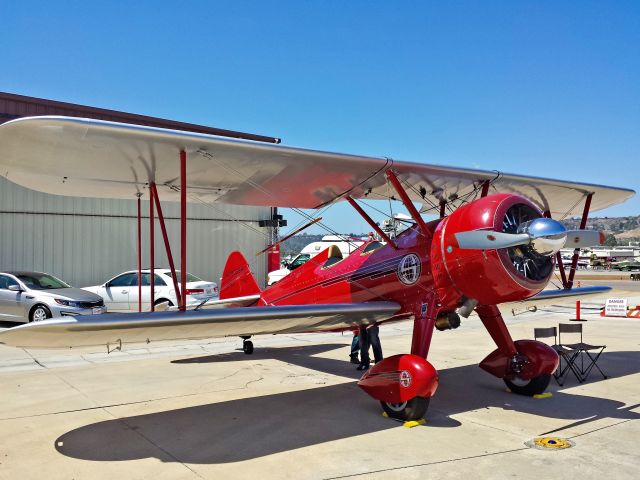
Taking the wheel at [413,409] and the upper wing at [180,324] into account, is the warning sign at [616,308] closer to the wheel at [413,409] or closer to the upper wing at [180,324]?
the upper wing at [180,324]

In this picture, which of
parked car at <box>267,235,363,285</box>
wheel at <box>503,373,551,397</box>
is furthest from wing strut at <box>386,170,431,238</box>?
parked car at <box>267,235,363,285</box>

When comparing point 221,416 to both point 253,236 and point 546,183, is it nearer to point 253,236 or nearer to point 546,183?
point 546,183

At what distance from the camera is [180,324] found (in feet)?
17.6

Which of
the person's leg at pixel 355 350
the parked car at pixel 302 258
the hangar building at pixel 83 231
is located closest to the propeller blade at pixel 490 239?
the person's leg at pixel 355 350

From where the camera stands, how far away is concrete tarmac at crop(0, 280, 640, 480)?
4.70m

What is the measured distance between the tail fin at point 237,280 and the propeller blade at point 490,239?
16.0 ft

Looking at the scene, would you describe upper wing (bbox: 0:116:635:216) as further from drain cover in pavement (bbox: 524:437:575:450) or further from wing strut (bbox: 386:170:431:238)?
drain cover in pavement (bbox: 524:437:575:450)

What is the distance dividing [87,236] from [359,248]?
47.2 feet

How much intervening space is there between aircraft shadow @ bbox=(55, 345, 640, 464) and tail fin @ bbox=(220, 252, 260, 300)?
9.79 ft

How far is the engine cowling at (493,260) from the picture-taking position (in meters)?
6.04

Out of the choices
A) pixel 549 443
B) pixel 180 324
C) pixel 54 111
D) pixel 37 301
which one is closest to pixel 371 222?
pixel 180 324

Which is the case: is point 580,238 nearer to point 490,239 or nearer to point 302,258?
point 490,239

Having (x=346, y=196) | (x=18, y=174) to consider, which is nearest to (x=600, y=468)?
(x=346, y=196)

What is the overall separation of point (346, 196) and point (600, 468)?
4553 millimetres
